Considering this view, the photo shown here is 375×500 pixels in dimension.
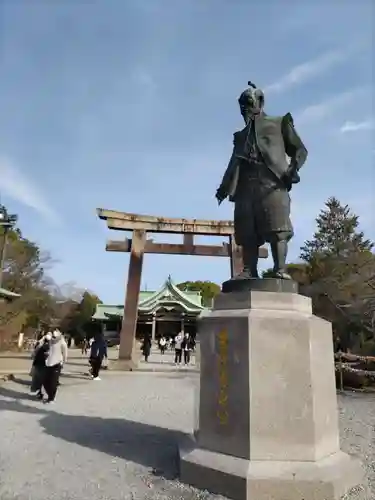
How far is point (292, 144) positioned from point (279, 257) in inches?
51.2

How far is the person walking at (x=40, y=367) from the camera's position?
898 cm

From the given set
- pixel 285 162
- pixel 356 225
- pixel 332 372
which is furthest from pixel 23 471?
pixel 356 225

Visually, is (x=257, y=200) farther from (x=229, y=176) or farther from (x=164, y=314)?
(x=164, y=314)

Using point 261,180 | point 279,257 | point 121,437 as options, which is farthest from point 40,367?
point 261,180

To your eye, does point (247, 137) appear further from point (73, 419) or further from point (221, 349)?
point (73, 419)

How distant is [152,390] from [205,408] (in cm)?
709

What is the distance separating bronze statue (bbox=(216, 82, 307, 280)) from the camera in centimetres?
443

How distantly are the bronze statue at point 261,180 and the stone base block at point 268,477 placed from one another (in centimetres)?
177

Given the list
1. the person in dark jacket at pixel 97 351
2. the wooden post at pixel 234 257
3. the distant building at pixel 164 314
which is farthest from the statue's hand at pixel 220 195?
the distant building at pixel 164 314

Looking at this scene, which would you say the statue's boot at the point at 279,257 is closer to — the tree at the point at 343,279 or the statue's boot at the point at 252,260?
the statue's boot at the point at 252,260

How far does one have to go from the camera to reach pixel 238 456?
3.55m

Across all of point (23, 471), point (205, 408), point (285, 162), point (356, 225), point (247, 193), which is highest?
point (356, 225)

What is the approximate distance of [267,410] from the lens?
3598mm

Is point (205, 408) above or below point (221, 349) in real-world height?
below
